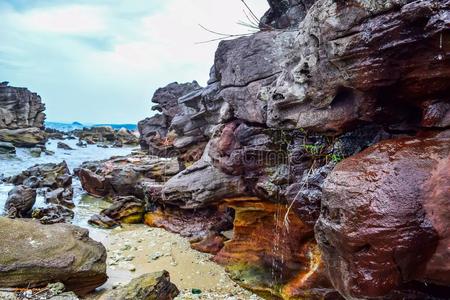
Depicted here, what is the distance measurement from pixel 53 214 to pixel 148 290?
8.36 metres

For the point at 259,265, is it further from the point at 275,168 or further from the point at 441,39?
the point at 441,39

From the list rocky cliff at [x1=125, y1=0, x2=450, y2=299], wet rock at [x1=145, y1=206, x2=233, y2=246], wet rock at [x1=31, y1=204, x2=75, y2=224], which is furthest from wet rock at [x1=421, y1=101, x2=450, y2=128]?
wet rock at [x1=31, y1=204, x2=75, y2=224]

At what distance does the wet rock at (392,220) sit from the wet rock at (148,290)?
3399 mm

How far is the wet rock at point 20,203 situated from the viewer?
12828 mm

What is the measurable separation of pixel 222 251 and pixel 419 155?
5.74 meters

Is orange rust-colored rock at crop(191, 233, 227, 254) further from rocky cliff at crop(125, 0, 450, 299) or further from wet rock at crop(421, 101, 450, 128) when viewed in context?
wet rock at crop(421, 101, 450, 128)

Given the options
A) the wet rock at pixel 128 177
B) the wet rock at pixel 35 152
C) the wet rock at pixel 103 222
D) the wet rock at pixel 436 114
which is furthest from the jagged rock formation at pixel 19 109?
the wet rock at pixel 436 114

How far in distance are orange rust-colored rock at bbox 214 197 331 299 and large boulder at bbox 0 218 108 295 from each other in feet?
9.79

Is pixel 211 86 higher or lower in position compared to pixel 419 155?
higher

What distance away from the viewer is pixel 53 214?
12836mm

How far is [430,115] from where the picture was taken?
4.43 metres

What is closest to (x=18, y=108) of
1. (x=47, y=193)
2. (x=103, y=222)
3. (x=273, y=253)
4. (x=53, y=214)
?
(x=47, y=193)

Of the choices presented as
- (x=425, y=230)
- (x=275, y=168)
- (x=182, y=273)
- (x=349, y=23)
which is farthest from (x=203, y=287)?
(x=349, y=23)

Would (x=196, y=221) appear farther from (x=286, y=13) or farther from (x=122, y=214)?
(x=286, y=13)
